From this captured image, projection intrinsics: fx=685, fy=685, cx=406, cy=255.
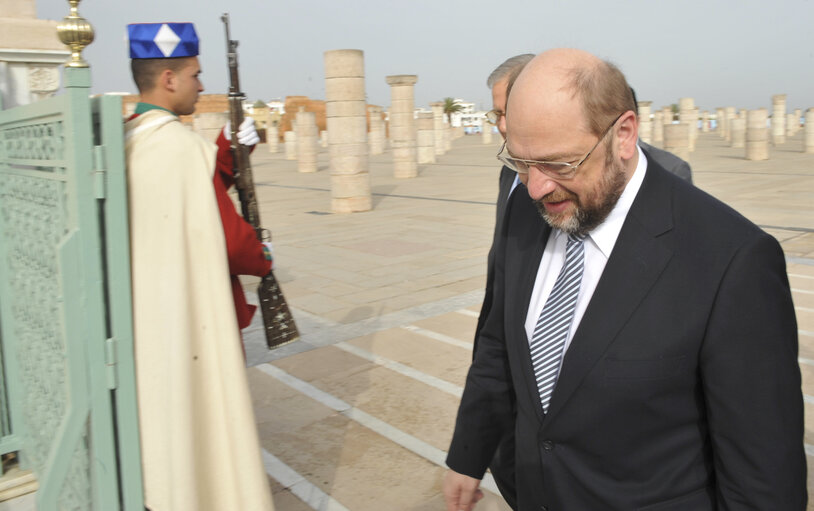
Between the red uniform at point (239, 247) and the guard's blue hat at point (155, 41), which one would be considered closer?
the red uniform at point (239, 247)

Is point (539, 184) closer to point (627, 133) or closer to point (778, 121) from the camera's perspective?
point (627, 133)

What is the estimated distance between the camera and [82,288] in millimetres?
2031

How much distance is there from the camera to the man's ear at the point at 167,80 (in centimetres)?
255

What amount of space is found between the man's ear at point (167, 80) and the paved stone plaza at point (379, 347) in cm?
195

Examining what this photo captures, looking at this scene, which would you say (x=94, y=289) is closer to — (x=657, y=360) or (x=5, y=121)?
(x=5, y=121)

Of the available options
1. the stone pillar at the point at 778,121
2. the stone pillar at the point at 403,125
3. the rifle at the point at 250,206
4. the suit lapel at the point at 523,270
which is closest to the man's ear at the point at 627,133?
the suit lapel at the point at 523,270

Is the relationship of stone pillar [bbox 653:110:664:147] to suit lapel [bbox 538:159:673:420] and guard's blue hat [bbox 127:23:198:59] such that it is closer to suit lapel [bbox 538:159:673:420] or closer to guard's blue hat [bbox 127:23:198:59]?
guard's blue hat [bbox 127:23:198:59]

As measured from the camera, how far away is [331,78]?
1361 cm

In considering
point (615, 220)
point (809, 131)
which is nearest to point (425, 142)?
point (809, 131)

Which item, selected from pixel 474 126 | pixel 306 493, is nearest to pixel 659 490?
pixel 306 493

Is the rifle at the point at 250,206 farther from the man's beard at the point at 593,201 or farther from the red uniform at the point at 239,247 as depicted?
the man's beard at the point at 593,201

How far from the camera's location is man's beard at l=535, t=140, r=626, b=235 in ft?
5.27

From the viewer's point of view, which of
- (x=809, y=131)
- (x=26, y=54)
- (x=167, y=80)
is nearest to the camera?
(x=167, y=80)

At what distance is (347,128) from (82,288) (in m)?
12.1
